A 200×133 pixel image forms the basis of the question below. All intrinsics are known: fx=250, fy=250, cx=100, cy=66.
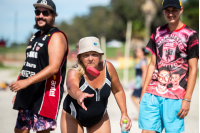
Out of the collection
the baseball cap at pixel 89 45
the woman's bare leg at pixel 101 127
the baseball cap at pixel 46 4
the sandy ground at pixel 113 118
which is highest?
the baseball cap at pixel 46 4

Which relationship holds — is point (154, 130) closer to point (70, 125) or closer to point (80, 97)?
point (70, 125)

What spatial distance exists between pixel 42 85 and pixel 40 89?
60mm

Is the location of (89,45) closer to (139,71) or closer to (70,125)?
(70,125)

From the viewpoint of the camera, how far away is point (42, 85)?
3.32 m

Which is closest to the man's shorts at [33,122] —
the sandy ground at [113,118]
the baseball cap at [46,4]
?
the baseball cap at [46,4]

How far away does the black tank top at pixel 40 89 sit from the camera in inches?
129

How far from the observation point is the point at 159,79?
3375 mm

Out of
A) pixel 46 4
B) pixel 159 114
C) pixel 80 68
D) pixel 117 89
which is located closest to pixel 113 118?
pixel 159 114

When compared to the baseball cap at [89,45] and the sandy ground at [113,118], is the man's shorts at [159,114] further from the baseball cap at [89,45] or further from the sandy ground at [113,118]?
the sandy ground at [113,118]

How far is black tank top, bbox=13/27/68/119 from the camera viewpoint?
328 centimetres

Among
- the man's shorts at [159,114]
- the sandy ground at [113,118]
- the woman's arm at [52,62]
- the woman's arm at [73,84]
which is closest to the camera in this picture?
the woman's arm at [73,84]

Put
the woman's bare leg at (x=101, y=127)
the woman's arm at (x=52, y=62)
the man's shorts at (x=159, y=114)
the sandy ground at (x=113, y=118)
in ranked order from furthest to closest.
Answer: the sandy ground at (x=113, y=118), the man's shorts at (x=159, y=114), the woman's bare leg at (x=101, y=127), the woman's arm at (x=52, y=62)

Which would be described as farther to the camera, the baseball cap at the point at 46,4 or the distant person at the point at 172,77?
the baseball cap at the point at 46,4

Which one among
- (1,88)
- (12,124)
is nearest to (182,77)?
(12,124)
